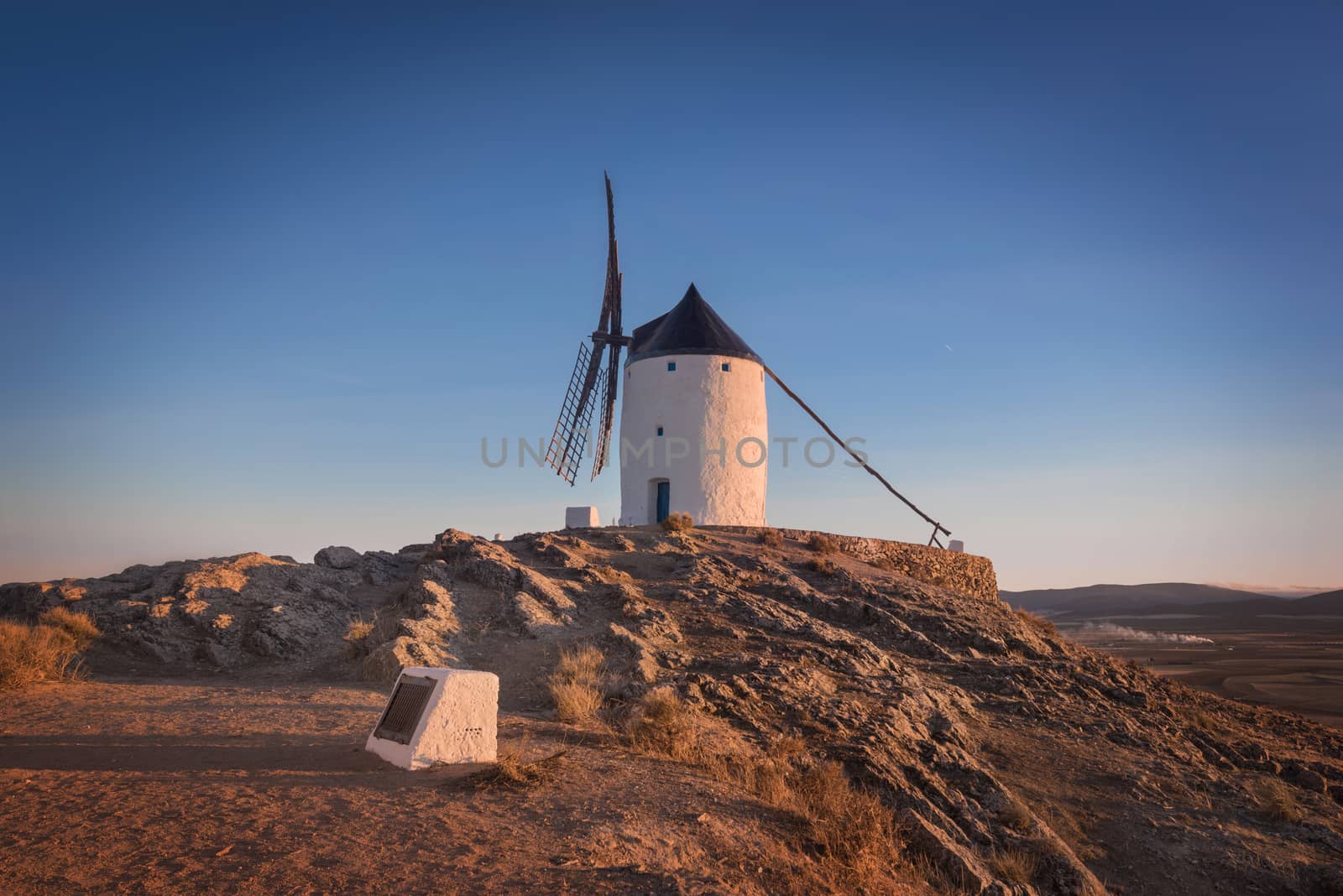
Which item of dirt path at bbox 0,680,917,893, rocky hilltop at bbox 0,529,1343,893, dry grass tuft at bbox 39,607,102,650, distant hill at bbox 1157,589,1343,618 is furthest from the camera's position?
distant hill at bbox 1157,589,1343,618

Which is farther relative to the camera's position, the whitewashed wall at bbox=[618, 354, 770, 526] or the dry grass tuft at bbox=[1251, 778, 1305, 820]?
the whitewashed wall at bbox=[618, 354, 770, 526]

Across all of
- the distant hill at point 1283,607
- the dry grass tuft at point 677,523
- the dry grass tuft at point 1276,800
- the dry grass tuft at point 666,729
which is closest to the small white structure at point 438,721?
the dry grass tuft at point 666,729

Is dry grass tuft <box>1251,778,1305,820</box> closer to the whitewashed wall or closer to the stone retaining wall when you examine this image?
the stone retaining wall

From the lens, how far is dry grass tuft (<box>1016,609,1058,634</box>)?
2081 cm

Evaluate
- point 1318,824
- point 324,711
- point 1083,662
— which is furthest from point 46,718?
point 1083,662

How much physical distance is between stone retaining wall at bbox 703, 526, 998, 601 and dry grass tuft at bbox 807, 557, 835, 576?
268 centimetres

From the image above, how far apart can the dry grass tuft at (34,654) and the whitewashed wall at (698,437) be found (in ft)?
47.3

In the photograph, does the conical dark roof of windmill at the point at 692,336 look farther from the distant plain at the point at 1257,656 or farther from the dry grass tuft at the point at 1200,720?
the distant plain at the point at 1257,656

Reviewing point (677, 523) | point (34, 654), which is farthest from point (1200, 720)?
point (34, 654)

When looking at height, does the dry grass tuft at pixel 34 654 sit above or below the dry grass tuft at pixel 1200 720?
above

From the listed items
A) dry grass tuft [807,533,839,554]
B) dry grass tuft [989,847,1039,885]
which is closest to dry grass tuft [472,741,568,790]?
dry grass tuft [989,847,1039,885]

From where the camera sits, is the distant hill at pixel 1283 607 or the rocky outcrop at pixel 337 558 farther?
the distant hill at pixel 1283 607

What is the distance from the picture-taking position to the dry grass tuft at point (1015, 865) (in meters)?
8.07

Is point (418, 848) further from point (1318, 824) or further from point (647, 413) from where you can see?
point (647, 413)
